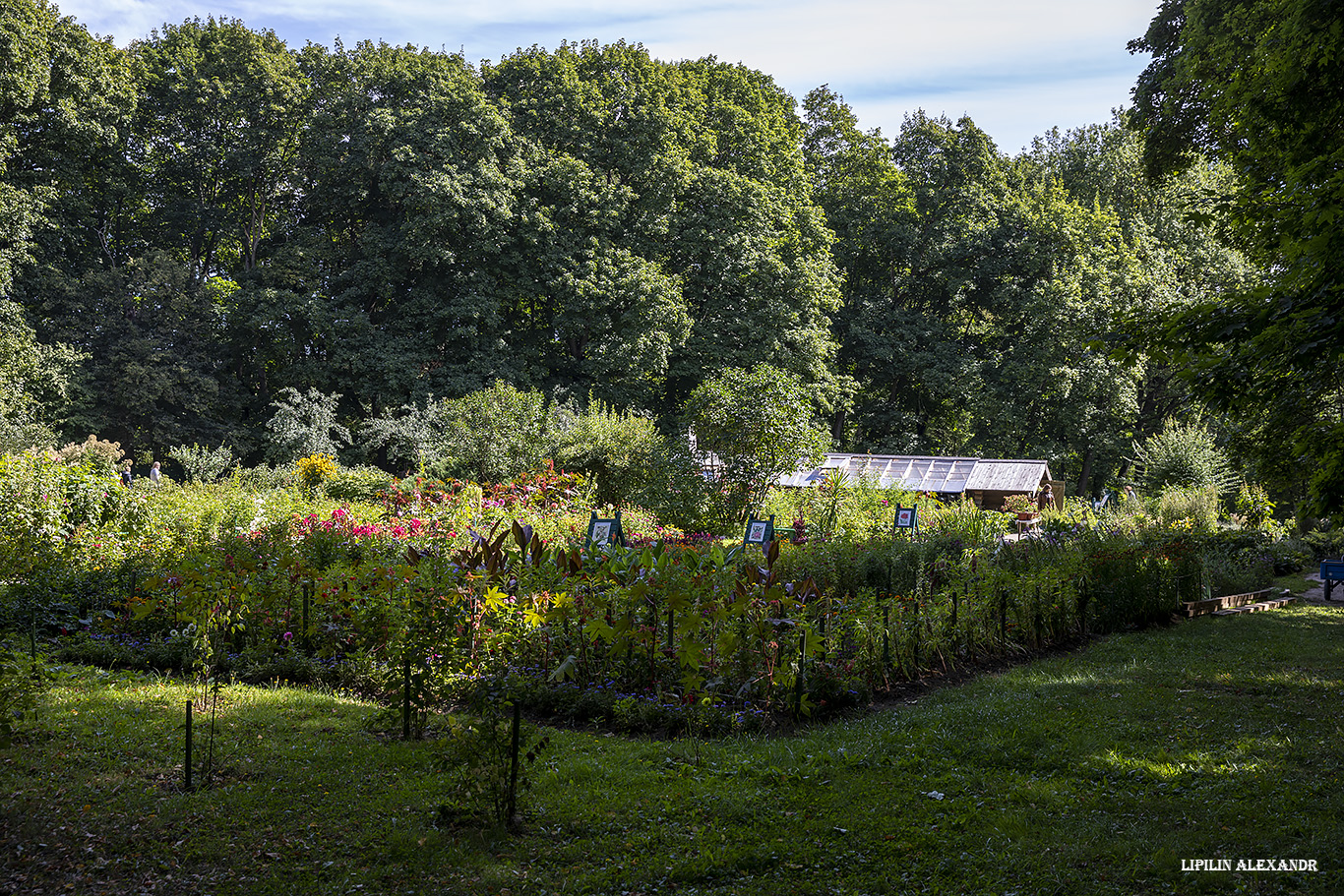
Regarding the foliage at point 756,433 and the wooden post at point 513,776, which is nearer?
the wooden post at point 513,776

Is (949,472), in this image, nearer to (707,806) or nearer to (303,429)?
(303,429)

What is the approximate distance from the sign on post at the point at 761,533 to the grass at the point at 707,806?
162 inches

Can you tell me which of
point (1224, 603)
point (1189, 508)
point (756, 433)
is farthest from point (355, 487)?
point (1189, 508)

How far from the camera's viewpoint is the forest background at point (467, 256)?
962 inches

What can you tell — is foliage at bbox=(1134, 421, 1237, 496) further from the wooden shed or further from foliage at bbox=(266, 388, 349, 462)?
foliage at bbox=(266, 388, 349, 462)

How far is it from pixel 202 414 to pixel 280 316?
3.84 meters

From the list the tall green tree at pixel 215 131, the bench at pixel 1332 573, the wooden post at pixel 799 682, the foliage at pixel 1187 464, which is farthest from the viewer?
the tall green tree at pixel 215 131

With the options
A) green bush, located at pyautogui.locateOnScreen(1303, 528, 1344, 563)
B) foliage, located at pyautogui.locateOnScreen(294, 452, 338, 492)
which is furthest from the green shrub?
foliage, located at pyautogui.locateOnScreen(294, 452, 338, 492)

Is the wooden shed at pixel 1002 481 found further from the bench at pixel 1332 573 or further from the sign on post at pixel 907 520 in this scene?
the sign on post at pixel 907 520

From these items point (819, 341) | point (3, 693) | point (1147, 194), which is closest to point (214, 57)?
point (819, 341)

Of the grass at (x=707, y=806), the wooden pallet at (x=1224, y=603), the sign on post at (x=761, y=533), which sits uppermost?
the sign on post at (x=761, y=533)

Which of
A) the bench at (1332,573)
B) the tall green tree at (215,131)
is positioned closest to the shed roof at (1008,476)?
the bench at (1332,573)

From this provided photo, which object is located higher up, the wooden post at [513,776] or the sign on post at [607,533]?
the sign on post at [607,533]

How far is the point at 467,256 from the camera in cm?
2673
